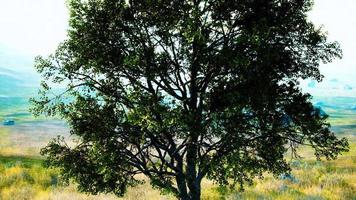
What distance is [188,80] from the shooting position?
17.1 metres

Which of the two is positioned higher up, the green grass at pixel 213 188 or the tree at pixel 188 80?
the tree at pixel 188 80

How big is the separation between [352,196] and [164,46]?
18456mm

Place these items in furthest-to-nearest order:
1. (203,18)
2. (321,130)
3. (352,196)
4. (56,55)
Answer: (352,196), (56,55), (321,130), (203,18)

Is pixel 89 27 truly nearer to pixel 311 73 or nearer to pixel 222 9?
pixel 222 9

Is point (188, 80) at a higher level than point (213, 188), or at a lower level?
higher

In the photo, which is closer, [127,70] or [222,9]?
[222,9]

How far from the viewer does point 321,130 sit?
15961mm

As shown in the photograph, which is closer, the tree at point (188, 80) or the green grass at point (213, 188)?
the tree at point (188, 80)

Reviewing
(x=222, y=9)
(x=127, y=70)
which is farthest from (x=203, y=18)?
(x=127, y=70)

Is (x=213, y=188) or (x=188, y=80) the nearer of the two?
(x=188, y=80)

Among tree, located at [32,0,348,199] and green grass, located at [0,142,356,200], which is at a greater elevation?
tree, located at [32,0,348,199]

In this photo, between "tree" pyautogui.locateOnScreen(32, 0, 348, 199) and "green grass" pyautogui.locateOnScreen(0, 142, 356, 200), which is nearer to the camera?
"tree" pyautogui.locateOnScreen(32, 0, 348, 199)

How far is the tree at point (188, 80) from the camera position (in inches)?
585

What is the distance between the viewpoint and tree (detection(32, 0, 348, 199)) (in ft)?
48.8
